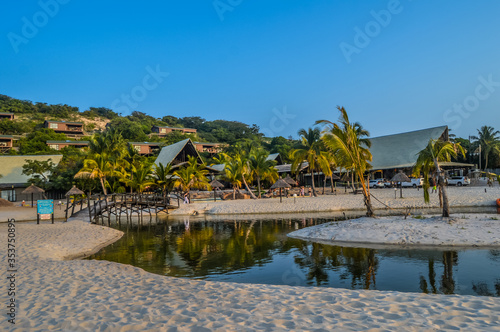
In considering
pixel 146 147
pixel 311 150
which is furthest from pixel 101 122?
pixel 311 150

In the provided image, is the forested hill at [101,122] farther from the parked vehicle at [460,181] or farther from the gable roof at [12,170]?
the parked vehicle at [460,181]

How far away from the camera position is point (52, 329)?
14.1ft

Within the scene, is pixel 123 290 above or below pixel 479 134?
below

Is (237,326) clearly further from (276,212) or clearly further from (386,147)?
(386,147)

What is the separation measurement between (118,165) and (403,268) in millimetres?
30865

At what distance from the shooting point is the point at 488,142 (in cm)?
5047

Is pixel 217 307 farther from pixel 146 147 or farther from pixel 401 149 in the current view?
pixel 146 147

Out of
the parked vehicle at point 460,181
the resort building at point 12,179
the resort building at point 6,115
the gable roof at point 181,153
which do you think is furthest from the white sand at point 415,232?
the resort building at point 6,115

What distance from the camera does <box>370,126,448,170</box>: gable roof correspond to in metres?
39.2

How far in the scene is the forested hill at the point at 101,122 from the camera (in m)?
75.8

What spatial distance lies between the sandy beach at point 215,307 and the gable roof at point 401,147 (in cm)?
3570

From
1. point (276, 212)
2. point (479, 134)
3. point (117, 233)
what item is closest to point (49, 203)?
point (117, 233)

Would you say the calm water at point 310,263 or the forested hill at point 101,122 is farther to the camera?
the forested hill at point 101,122

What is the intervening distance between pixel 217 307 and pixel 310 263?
184 inches
